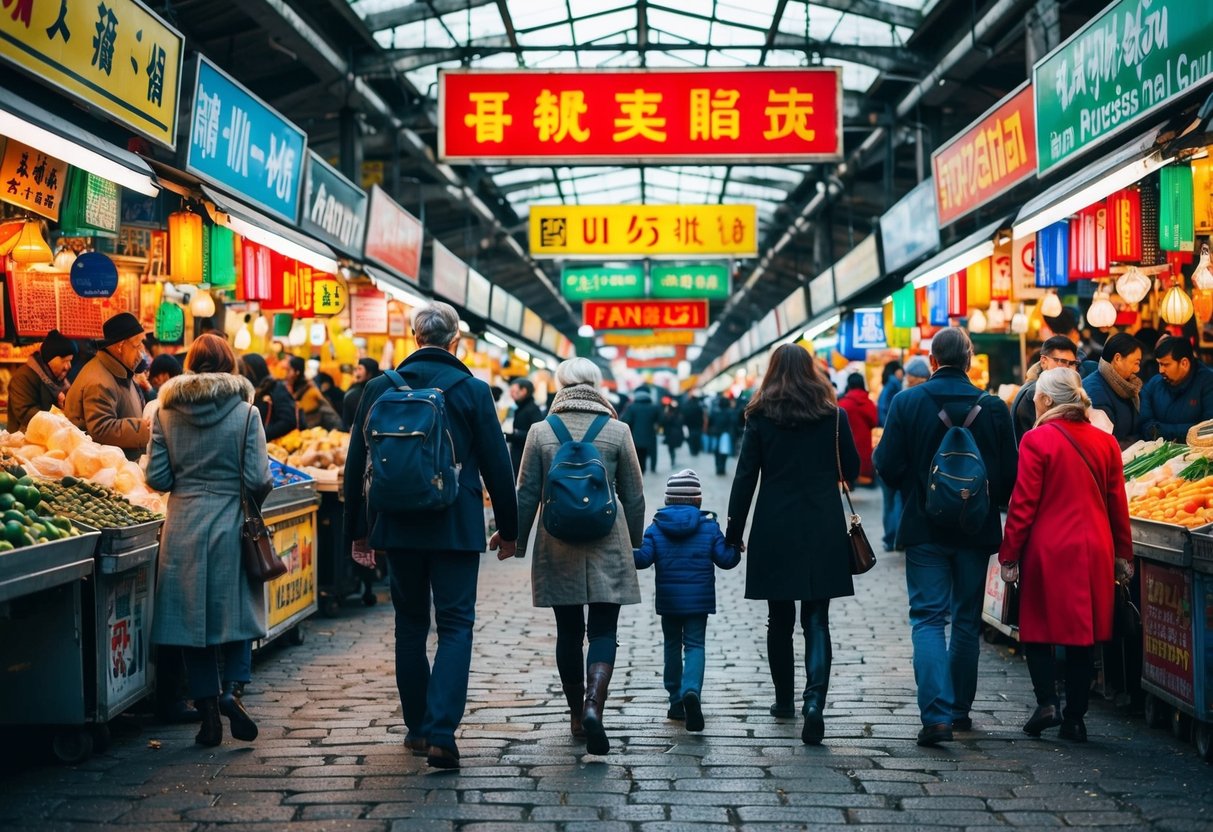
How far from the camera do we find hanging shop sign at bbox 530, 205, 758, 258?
18203 mm

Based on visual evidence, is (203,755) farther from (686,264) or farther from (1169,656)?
(686,264)

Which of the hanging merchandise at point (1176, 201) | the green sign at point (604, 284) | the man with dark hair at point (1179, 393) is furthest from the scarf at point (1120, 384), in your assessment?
the green sign at point (604, 284)

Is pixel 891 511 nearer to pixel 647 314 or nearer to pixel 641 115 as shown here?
pixel 641 115

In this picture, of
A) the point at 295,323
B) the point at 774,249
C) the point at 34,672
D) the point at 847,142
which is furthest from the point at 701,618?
the point at 774,249

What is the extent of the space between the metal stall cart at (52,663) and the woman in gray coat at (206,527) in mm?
390

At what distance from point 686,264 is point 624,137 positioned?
11919 mm

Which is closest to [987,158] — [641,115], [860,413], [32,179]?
[641,115]

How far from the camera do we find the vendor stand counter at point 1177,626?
17.1ft

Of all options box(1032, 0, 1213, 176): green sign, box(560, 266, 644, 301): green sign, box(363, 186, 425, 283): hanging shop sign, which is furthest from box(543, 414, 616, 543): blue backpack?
box(560, 266, 644, 301): green sign

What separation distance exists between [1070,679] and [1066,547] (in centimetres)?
58

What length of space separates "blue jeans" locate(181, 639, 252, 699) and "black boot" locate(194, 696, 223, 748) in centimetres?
3

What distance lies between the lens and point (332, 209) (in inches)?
493

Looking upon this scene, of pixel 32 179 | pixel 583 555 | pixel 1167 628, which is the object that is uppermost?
pixel 32 179

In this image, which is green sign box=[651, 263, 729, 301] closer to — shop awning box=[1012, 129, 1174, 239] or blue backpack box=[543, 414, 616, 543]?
shop awning box=[1012, 129, 1174, 239]
